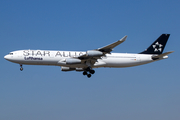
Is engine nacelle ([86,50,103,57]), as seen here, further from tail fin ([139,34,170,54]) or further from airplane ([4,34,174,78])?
tail fin ([139,34,170,54])

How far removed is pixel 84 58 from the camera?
1863 inches

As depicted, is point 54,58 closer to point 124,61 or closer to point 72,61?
point 72,61

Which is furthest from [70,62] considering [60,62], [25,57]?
[25,57]

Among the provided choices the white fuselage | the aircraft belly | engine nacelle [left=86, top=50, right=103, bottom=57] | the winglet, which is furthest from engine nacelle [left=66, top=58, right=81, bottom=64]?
the aircraft belly

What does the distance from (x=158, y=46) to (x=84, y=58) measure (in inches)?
669

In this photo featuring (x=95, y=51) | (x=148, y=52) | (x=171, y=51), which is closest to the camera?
(x=95, y=51)

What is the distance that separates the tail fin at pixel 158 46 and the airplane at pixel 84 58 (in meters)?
1.44

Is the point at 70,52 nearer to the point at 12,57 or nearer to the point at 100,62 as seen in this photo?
the point at 100,62

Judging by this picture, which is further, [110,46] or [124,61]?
[124,61]

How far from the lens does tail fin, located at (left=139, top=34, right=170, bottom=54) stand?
54.7 m

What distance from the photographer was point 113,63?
50031 millimetres

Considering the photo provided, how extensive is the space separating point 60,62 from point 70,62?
1.87m

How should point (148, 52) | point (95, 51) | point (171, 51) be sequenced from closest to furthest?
point (95, 51) < point (171, 51) < point (148, 52)

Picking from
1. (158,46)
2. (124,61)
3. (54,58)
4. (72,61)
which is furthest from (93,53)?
(158,46)
